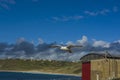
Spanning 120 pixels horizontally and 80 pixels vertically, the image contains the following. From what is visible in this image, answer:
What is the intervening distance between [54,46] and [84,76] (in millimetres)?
35227

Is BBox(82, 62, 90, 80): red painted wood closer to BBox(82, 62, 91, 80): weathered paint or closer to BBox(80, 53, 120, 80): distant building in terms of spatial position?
BBox(82, 62, 91, 80): weathered paint

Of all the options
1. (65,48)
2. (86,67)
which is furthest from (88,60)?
(65,48)

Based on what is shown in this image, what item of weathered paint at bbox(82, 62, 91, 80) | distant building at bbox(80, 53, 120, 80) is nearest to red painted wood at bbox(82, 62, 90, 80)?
weathered paint at bbox(82, 62, 91, 80)

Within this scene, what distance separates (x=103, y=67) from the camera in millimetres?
75250

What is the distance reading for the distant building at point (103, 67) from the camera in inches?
2953

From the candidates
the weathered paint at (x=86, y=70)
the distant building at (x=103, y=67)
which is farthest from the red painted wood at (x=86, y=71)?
the distant building at (x=103, y=67)

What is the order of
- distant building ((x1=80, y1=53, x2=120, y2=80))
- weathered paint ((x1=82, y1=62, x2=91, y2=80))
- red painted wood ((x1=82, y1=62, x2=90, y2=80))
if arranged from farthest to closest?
red painted wood ((x1=82, y1=62, x2=90, y2=80))
weathered paint ((x1=82, y1=62, x2=91, y2=80))
distant building ((x1=80, y1=53, x2=120, y2=80))

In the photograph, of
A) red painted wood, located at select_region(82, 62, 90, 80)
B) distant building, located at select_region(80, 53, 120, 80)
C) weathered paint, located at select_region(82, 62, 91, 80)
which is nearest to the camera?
distant building, located at select_region(80, 53, 120, 80)

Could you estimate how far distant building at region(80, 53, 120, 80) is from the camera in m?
75.0

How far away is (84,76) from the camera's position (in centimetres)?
8012

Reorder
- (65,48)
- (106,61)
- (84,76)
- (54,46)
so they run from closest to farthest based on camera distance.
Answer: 1. (54,46)
2. (65,48)
3. (106,61)
4. (84,76)

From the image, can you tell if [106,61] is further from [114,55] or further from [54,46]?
[54,46]

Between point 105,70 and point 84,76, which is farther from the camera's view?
point 84,76

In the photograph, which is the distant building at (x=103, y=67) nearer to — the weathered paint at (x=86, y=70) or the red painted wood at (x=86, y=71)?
the weathered paint at (x=86, y=70)
